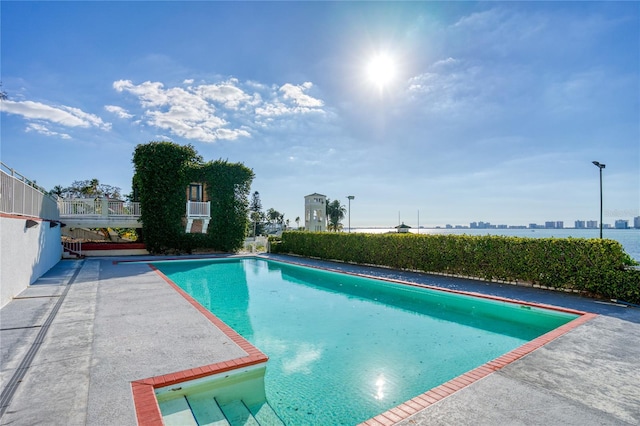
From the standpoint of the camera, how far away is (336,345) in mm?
5762

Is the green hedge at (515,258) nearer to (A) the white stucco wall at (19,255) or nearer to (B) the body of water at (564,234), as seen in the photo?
(B) the body of water at (564,234)

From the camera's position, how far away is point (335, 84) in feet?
49.8

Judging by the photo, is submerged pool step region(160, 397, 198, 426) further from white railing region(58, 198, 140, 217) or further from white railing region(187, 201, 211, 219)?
white railing region(58, 198, 140, 217)

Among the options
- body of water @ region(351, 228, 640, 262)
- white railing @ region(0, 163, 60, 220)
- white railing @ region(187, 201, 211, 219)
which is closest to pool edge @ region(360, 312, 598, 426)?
body of water @ region(351, 228, 640, 262)

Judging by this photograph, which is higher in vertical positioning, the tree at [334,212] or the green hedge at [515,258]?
the tree at [334,212]

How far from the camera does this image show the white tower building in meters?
27.3

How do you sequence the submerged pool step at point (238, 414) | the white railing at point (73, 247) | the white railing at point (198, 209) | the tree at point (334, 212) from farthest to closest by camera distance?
the tree at point (334, 212), the white railing at point (198, 209), the white railing at point (73, 247), the submerged pool step at point (238, 414)

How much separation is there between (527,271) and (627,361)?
5723mm

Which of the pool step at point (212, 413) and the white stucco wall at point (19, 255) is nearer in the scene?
the pool step at point (212, 413)

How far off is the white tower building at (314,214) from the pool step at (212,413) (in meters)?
23.6

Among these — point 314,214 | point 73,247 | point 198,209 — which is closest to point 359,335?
point 198,209

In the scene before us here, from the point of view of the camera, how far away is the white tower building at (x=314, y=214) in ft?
89.6

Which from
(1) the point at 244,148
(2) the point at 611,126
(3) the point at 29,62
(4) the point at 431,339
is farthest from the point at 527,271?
(3) the point at 29,62

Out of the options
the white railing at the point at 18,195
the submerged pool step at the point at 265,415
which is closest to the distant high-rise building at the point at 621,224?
the submerged pool step at the point at 265,415
